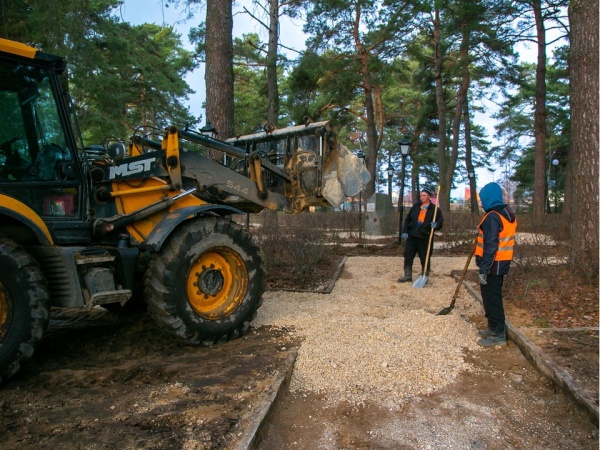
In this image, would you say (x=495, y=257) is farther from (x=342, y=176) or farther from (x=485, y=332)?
(x=342, y=176)

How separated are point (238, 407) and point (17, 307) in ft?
6.03

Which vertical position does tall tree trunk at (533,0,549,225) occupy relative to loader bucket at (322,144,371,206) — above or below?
above

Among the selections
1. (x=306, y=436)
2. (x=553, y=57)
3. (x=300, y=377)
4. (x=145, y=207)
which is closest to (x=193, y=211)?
(x=145, y=207)

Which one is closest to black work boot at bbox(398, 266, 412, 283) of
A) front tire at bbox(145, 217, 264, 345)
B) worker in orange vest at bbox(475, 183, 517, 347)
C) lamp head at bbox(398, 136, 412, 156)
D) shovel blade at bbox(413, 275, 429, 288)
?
shovel blade at bbox(413, 275, 429, 288)

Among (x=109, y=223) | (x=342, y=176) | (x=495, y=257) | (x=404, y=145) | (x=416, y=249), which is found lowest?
(x=416, y=249)

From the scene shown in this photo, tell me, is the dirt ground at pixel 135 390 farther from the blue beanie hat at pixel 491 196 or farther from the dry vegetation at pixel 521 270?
the dry vegetation at pixel 521 270

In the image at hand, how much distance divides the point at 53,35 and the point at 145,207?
6.49m

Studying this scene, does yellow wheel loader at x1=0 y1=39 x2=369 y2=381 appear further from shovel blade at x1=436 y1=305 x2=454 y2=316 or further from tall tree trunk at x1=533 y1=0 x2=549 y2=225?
tall tree trunk at x1=533 y1=0 x2=549 y2=225

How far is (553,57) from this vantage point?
24.2 metres

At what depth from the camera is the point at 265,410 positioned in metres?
3.28

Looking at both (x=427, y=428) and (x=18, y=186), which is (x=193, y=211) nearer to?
(x=18, y=186)

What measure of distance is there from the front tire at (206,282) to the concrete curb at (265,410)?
952 millimetres

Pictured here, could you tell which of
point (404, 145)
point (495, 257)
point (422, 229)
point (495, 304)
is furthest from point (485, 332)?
point (404, 145)

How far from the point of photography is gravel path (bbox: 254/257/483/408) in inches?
159
